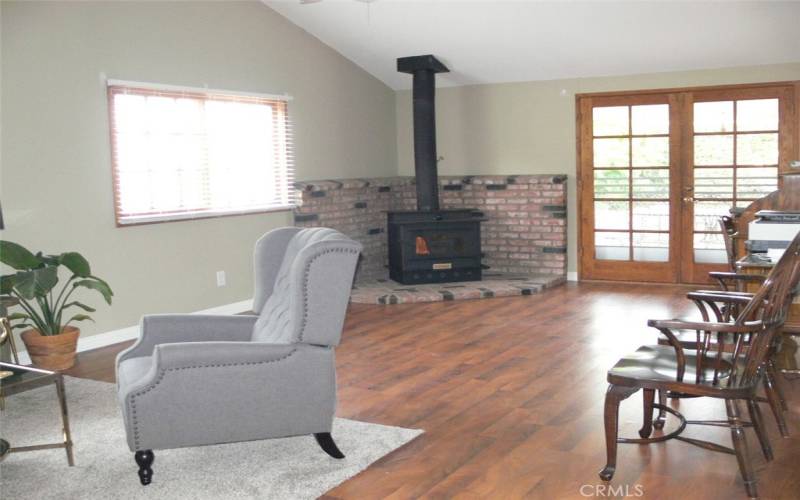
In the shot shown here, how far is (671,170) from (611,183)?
573 millimetres

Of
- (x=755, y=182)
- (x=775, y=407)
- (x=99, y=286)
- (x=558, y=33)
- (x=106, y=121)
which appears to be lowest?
(x=775, y=407)

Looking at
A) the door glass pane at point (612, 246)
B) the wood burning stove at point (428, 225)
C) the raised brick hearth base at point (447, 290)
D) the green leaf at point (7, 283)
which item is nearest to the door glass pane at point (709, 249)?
the door glass pane at point (612, 246)

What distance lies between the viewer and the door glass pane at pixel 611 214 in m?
8.12

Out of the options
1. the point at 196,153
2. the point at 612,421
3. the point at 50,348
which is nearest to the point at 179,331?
the point at 50,348

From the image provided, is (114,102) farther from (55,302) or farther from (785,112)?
(785,112)

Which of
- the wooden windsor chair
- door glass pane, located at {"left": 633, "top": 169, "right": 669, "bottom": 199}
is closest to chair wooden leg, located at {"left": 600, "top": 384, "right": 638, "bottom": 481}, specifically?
the wooden windsor chair

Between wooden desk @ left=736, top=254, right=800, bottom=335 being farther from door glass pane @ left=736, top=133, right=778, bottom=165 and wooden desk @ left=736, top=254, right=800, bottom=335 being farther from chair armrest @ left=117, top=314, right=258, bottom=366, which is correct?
door glass pane @ left=736, top=133, right=778, bottom=165

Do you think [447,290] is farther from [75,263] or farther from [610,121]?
[75,263]

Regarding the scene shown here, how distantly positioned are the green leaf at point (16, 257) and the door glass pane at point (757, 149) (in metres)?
5.81

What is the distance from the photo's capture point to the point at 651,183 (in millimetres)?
7953

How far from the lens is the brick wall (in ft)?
27.0

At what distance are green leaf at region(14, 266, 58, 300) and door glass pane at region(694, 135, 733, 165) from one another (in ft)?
18.2

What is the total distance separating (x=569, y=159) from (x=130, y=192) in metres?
4.20

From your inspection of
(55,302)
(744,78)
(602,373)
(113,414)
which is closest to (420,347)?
(602,373)
